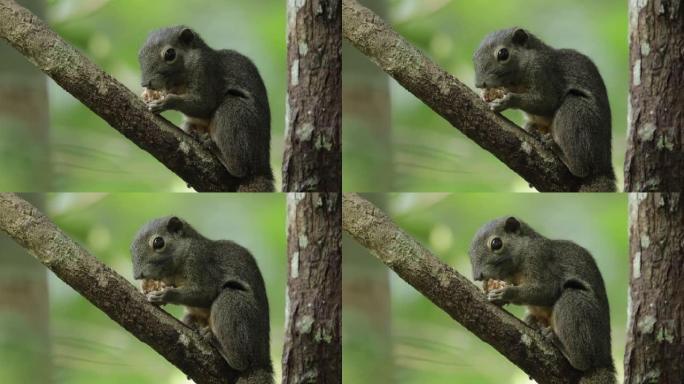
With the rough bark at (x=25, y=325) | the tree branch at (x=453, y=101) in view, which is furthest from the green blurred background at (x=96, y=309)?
the tree branch at (x=453, y=101)

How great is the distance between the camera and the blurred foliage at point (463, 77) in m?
3.92

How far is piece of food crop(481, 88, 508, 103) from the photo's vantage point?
3.85 m

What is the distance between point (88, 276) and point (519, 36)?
5.88 feet

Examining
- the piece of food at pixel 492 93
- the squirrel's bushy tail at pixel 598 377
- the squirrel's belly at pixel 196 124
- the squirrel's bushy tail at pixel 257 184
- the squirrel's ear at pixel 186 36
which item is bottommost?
the squirrel's bushy tail at pixel 598 377

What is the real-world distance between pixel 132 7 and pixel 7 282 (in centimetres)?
113

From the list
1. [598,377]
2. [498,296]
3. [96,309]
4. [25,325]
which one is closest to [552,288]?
[498,296]

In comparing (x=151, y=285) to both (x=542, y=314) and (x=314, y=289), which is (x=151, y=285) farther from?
(x=542, y=314)

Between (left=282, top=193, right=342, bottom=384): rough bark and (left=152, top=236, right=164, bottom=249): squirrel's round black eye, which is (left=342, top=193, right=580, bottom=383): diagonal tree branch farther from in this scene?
(left=152, top=236, right=164, bottom=249): squirrel's round black eye

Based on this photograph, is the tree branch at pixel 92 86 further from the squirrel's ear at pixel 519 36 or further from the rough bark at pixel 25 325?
the squirrel's ear at pixel 519 36

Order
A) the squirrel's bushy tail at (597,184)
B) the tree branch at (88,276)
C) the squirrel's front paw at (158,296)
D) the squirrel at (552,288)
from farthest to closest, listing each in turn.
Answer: the squirrel's bushy tail at (597,184) → the squirrel at (552,288) → the squirrel's front paw at (158,296) → the tree branch at (88,276)

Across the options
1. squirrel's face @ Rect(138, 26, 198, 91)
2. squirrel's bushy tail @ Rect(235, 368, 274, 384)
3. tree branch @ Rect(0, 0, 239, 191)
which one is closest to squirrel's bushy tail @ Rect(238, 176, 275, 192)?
tree branch @ Rect(0, 0, 239, 191)

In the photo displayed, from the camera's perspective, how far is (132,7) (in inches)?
154

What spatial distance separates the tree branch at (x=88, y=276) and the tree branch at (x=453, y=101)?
1.24 metres

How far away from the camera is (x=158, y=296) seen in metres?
3.68
